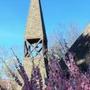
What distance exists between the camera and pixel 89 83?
2646 millimetres

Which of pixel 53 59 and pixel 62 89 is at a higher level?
pixel 53 59

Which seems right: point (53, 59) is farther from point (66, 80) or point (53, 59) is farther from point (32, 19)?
point (32, 19)

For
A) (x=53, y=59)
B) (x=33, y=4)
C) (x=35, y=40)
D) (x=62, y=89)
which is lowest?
(x=62, y=89)

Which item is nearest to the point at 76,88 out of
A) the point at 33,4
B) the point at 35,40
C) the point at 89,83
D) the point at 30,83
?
the point at 89,83

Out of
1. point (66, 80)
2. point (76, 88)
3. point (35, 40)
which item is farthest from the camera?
point (35, 40)

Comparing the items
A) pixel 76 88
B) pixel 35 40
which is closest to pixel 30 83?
pixel 76 88

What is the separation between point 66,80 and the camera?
2.84 meters

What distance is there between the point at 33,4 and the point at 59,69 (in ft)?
80.9

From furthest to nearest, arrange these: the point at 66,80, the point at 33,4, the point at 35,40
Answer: the point at 33,4 → the point at 35,40 → the point at 66,80

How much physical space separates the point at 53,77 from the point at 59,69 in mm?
91

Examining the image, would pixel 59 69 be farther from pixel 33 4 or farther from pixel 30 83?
pixel 33 4

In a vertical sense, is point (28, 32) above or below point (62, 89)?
above

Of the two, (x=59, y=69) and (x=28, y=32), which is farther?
(x=28, y=32)

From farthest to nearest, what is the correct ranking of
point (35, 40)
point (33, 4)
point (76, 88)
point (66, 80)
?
point (33, 4), point (35, 40), point (66, 80), point (76, 88)
